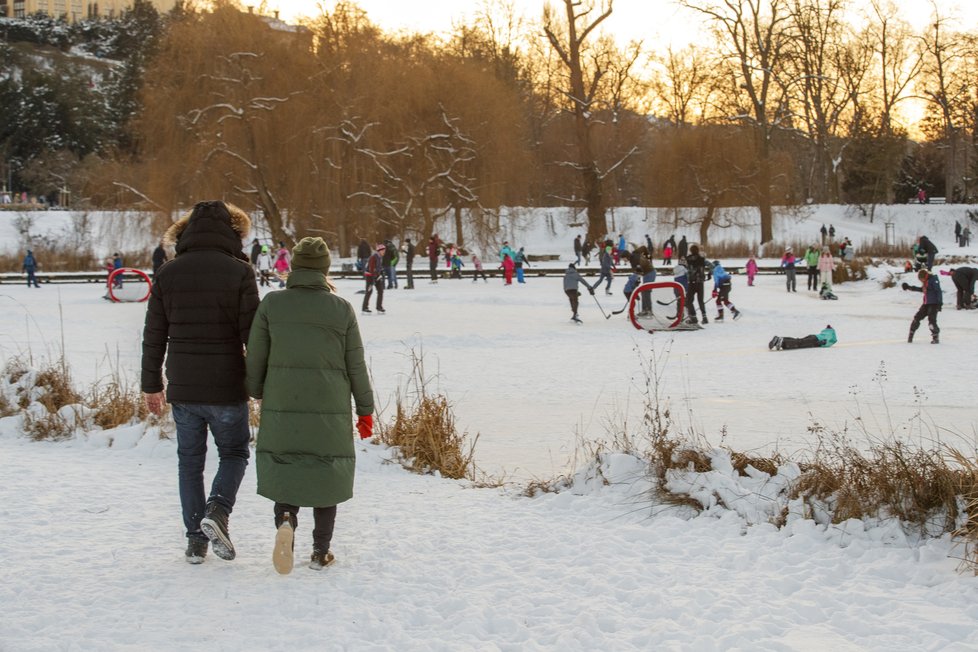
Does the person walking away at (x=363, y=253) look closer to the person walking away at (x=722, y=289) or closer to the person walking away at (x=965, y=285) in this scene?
the person walking away at (x=722, y=289)

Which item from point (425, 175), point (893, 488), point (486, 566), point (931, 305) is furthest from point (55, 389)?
point (425, 175)

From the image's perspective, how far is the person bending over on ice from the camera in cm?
1528

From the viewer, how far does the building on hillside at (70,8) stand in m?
99.1

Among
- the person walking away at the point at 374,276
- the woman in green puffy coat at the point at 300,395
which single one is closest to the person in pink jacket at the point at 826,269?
the person walking away at the point at 374,276

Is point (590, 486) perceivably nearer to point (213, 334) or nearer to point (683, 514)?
point (683, 514)

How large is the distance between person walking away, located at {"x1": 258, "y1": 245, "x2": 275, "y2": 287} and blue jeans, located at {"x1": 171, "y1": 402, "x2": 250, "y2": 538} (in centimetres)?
2659

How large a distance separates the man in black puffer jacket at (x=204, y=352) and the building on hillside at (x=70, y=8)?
100306mm

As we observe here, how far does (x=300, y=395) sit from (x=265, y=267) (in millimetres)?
30194

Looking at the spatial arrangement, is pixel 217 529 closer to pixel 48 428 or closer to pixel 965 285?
pixel 48 428

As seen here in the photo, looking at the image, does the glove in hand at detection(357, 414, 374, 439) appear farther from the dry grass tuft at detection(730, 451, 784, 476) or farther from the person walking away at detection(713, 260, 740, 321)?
the person walking away at detection(713, 260, 740, 321)

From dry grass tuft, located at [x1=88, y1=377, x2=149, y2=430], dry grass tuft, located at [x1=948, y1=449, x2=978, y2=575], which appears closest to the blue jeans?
dry grass tuft, located at [x1=948, y1=449, x2=978, y2=575]

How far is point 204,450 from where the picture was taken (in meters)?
4.64

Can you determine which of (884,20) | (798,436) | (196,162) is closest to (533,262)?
(196,162)

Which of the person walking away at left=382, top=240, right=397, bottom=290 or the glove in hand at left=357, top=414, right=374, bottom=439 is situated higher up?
the person walking away at left=382, top=240, right=397, bottom=290
